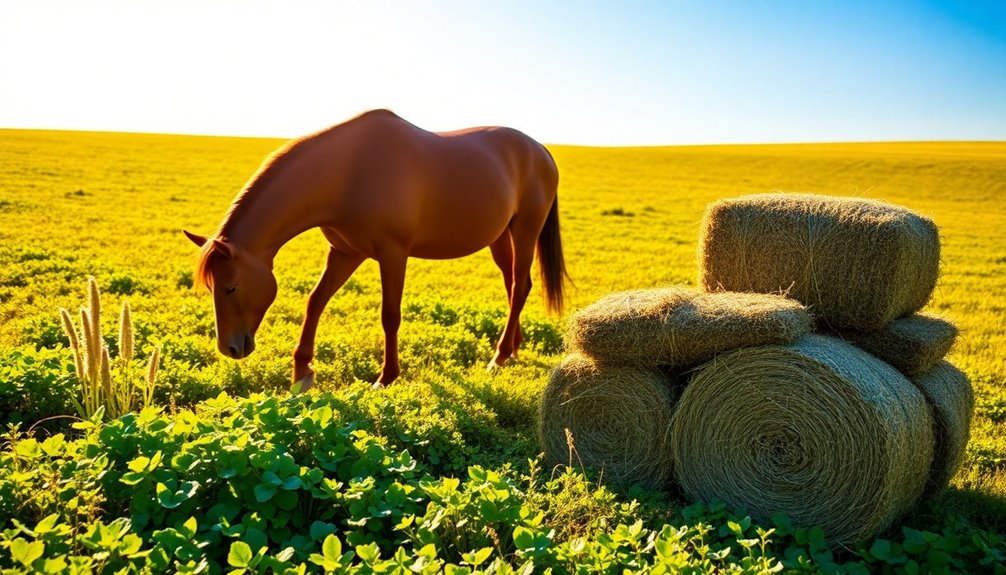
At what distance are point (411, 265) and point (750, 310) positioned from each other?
31.8 ft

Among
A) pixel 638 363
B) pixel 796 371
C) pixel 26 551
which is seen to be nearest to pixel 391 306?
pixel 638 363

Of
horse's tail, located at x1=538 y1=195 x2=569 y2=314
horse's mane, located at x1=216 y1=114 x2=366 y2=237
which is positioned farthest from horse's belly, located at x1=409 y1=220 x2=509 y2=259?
horse's mane, located at x1=216 y1=114 x2=366 y2=237

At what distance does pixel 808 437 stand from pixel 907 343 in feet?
3.45

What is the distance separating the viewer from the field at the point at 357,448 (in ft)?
10.1

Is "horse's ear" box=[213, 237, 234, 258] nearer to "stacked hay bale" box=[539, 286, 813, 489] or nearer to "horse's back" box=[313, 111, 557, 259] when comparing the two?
"horse's back" box=[313, 111, 557, 259]

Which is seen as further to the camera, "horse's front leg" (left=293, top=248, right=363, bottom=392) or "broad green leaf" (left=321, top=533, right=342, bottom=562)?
"horse's front leg" (left=293, top=248, right=363, bottom=392)

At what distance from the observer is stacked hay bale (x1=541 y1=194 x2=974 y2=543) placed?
377cm

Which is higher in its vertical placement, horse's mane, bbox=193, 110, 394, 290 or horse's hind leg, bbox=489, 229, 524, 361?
horse's mane, bbox=193, 110, 394, 290

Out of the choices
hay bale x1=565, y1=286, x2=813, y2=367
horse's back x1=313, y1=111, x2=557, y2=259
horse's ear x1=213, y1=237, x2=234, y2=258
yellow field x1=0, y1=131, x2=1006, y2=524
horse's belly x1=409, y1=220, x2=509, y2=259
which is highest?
horse's back x1=313, y1=111, x2=557, y2=259

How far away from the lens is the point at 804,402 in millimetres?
3822

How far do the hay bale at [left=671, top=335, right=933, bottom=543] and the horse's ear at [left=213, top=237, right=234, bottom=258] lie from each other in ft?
9.84

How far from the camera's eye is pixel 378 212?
5543mm

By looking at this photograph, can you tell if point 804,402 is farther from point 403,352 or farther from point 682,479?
point 403,352

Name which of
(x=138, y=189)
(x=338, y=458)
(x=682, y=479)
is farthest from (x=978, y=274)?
(x=138, y=189)
